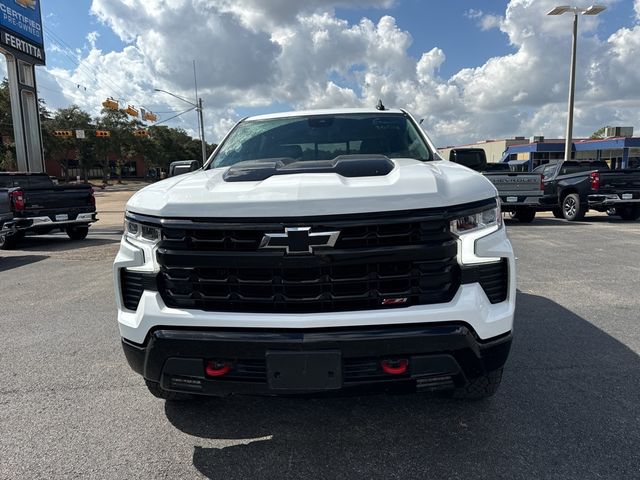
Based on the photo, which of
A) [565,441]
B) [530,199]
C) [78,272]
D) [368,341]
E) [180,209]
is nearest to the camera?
[368,341]

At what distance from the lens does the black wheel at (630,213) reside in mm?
14006

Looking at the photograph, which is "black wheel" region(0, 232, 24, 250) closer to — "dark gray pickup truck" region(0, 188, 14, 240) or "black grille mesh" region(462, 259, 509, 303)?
"dark gray pickup truck" region(0, 188, 14, 240)

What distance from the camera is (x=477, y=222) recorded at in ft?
7.60

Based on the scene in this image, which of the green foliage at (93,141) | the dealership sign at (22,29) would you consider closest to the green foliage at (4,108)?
the green foliage at (93,141)

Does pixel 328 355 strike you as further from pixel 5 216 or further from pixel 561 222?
pixel 561 222

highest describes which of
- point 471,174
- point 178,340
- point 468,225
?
point 471,174

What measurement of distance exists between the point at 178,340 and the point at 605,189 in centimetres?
1416

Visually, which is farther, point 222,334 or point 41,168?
point 41,168

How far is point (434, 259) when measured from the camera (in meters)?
2.21

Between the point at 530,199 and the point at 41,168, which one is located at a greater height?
the point at 41,168

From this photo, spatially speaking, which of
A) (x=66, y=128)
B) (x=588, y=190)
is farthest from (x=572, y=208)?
(x=66, y=128)

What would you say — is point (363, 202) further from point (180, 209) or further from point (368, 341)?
point (180, 209)

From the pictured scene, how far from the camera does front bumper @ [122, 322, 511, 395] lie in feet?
7.01

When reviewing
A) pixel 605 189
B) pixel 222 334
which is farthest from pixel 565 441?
pixel 605 189
